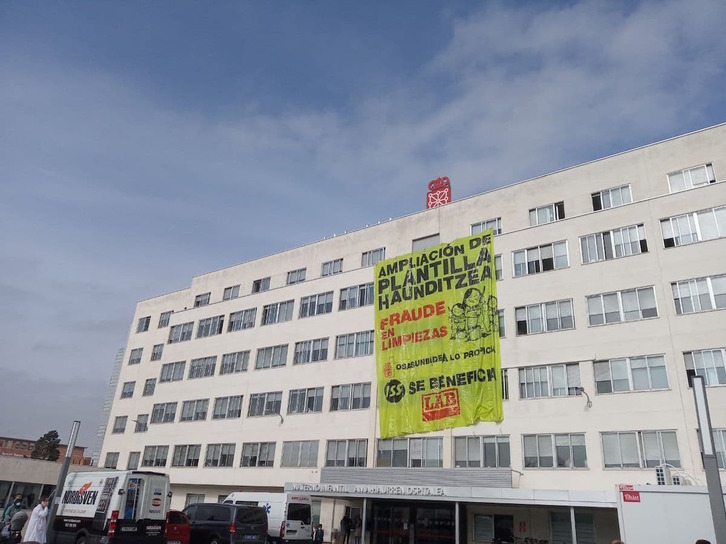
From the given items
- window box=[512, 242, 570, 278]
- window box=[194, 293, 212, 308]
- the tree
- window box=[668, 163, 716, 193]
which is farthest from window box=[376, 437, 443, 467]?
the tree

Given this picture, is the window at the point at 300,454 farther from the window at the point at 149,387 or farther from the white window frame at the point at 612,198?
the white window frame at the point at 612,198

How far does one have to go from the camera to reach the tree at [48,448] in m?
92.1

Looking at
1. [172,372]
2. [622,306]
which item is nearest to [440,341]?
[622,306]

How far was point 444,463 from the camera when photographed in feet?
106

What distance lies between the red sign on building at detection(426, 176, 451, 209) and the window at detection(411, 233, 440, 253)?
2578 mm

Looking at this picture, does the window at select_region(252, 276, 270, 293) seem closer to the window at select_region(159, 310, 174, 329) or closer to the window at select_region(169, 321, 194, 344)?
the window at select_region(169, 321, 194, 344)

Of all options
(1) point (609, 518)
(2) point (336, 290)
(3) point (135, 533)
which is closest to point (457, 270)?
(2) point (336, 290)

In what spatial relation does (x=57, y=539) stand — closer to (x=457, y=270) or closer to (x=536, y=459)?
(x=536, y=459)

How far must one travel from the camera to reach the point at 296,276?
1850 inches

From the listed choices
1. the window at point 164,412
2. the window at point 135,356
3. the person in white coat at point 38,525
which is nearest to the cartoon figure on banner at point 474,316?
the person in white coat at point 38,525

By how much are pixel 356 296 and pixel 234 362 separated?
12762 millimetres

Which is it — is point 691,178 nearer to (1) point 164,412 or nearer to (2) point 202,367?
(2) point 202,367

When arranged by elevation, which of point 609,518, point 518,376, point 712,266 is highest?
point 712,266

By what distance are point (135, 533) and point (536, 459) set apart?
63.2 feet
